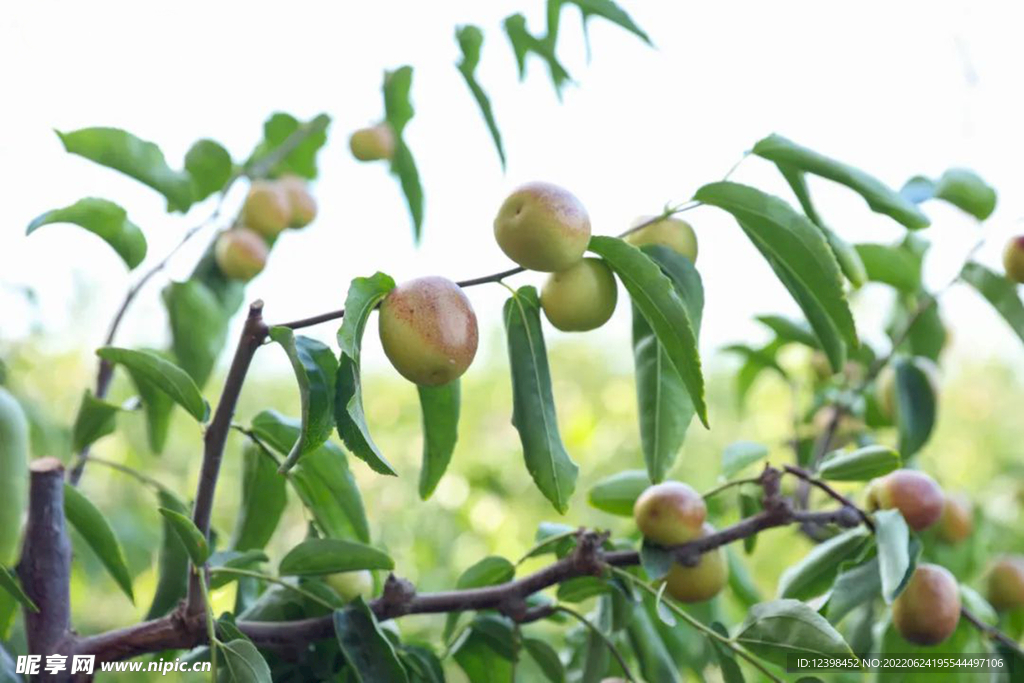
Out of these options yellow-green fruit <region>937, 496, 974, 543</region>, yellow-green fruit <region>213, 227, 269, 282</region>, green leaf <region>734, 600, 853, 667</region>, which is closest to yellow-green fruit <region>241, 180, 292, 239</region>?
yellow-green fruit <region>213, 227, 269, 282</region>

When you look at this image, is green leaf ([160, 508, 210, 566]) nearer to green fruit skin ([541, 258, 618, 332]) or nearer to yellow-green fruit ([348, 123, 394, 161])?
green fruit skin ([541, 258, 618, 332])

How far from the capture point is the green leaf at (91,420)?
0.71 meters

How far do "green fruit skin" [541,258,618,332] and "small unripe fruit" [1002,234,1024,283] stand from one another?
0.36 m

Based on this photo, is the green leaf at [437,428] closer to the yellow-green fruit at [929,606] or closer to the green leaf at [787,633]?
the green leaf at [787,633]

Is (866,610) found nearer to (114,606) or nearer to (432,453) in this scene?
(432,453)

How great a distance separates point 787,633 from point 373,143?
0.53 meters

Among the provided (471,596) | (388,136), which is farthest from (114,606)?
(471,596)

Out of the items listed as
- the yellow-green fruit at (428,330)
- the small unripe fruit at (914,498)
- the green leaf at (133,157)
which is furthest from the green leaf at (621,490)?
the green leaf at (133,157)

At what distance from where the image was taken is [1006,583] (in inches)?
38.9

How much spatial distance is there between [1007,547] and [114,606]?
1690 millimetres

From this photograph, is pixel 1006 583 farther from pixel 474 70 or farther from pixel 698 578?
pixel 474 70

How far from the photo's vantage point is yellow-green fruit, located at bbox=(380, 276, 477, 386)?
524 mm

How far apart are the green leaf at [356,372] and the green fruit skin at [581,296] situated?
9 centimetres

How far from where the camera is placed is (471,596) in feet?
2.19
